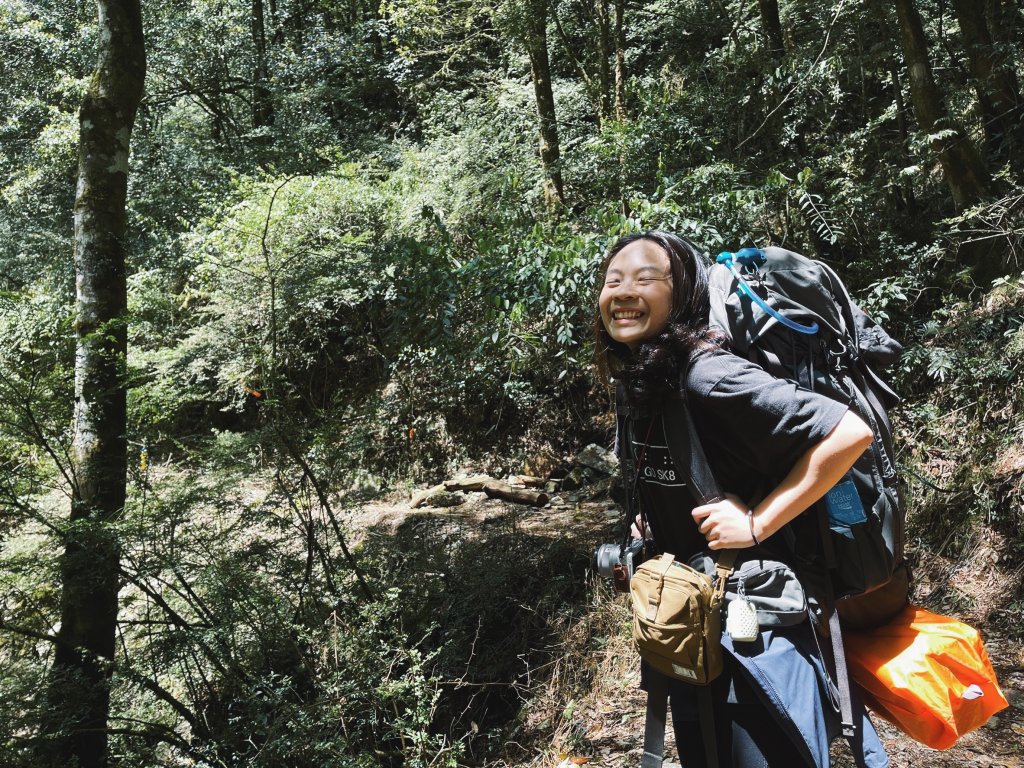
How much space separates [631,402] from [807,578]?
578 millimetres

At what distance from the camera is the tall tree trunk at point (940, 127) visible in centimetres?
527

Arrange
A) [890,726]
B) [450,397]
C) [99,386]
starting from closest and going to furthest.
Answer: [890,726] < [99,386] < [450,397]

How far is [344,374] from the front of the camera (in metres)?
9.16

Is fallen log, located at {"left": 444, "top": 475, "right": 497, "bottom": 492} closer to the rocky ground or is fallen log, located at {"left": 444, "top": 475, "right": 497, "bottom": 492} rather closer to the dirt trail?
the rocky ground

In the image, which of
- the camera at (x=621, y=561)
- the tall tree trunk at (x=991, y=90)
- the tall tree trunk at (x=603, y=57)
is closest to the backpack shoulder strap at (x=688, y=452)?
the camera at (x=621, y=561)

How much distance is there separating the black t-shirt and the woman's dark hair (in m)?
0.05

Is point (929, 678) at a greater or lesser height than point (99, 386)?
lesser

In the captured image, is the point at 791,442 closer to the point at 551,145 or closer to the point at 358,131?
the point at 551,145

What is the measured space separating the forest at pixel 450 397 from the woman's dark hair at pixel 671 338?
A: 3.37 feet

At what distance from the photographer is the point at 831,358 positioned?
1.56 meters

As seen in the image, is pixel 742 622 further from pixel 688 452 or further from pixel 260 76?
pixel 260 76

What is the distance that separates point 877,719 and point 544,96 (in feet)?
23.6

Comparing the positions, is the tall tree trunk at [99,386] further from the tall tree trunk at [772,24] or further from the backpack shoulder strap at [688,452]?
the tall tree trunk at [772,24]

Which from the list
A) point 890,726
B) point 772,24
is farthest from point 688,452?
point 772,24
